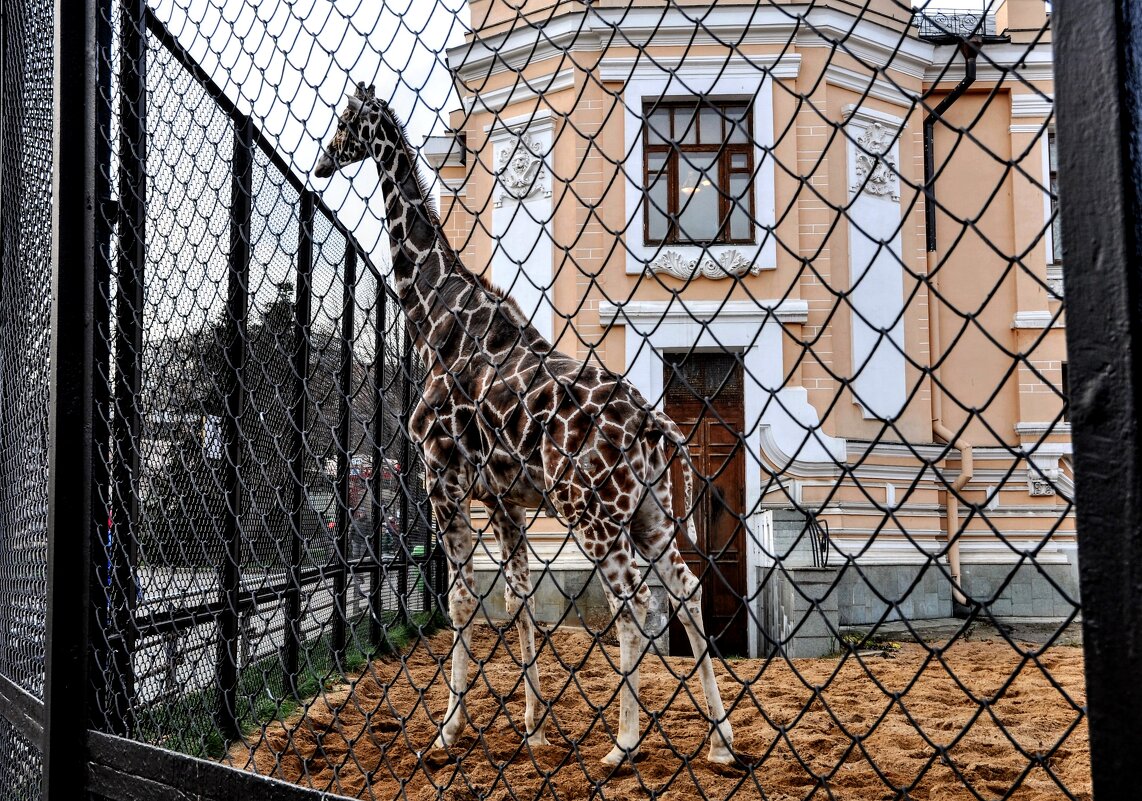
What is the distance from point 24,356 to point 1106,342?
Answer: 3.12 meters

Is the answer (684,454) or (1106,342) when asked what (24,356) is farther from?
(1106,342)

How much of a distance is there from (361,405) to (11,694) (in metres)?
3.96

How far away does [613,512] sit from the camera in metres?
3.96

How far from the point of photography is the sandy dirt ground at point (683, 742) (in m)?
2.99

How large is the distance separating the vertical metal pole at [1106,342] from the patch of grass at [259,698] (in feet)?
4.06

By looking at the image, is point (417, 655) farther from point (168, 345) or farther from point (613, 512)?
point (168, 345)

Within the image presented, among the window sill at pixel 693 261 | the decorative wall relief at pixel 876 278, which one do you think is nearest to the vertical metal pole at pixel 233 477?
the window sill at pixel 693 261

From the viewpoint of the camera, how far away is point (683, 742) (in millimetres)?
4156

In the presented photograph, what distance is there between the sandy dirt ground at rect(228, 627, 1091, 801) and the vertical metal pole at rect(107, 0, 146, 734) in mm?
575

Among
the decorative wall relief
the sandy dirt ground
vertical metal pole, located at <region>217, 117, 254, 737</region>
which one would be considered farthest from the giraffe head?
the decorative wall relief

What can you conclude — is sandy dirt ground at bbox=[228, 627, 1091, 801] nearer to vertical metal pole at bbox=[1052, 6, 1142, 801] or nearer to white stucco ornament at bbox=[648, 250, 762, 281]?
vertical metal pole at bbox=[1052, 6, 1142, 801]

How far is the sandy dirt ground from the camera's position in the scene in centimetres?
299

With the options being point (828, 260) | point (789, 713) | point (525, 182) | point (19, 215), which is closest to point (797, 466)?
point (828, 260)

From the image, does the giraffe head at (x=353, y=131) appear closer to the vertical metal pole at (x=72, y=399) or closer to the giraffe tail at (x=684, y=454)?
the vertical metal pole at (x=72, y=399)
